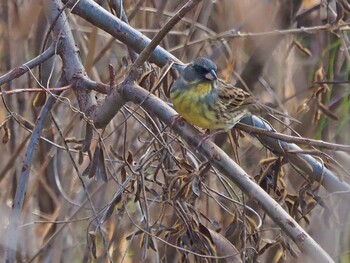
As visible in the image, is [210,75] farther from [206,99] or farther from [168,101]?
[168,101]

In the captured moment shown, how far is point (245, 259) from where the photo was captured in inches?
89.8

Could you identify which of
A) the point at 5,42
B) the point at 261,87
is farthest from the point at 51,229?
the point at 261,87

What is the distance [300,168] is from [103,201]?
62.6 inches

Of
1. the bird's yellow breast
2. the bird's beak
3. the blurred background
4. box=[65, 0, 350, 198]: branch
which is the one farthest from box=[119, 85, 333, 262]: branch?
the bird's beak

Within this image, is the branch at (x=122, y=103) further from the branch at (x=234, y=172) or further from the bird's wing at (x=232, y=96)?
the bird's wing at (x=232, y=96)

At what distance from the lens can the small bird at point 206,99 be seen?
260 cm

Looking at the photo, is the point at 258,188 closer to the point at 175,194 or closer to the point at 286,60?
the point at 175,194

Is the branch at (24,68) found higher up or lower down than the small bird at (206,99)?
lower down

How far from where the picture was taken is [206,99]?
2.80 metres

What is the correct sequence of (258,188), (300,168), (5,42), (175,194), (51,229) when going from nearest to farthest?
1. (258,188)
2. (175,194)
3. (300,168)
4. (5,42)
5. (51,229)

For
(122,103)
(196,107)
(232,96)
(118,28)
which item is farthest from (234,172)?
(232,96)

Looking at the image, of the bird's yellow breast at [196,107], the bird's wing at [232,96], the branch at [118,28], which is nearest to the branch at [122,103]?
the branch at [118,28]

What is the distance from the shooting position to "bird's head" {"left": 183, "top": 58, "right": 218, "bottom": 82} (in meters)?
2.71

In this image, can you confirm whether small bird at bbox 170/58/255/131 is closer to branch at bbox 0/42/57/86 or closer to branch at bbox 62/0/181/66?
branch at bbox 62/0/181/66
